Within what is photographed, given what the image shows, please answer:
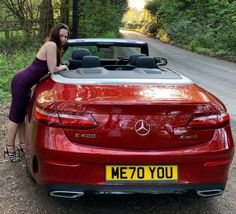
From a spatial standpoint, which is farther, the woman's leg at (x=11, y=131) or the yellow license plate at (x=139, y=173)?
the woman's leg at (x=11, y=131)

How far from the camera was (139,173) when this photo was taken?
3.53m

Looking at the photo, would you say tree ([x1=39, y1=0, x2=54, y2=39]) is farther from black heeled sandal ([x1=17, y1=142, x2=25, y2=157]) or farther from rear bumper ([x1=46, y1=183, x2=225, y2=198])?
rear bumper ([x1=46, y1=183, x2=225, y2=198])

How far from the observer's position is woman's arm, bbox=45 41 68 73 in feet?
15.5

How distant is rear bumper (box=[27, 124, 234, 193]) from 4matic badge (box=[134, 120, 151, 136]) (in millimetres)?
150

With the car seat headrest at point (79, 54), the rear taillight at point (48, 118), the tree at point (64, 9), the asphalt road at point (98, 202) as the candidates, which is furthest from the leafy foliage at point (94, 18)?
the rear taillight at point (48, 118)

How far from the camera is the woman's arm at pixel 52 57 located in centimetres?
473

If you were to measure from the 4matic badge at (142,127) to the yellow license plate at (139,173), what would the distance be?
0.27 metres

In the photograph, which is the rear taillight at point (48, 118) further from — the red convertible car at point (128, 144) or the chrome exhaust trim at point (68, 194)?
the chrome exhaust trim at point (68, 194)

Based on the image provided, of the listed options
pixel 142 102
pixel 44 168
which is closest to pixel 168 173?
pixel 142 102

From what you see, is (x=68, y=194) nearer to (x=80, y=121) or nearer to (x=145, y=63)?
(x=80, y=121)

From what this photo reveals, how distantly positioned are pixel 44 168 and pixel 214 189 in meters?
1.40

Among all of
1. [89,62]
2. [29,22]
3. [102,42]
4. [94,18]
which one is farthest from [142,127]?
[94,18]

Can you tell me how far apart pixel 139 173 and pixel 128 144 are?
0.24m

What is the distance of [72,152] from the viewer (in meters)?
3.47
